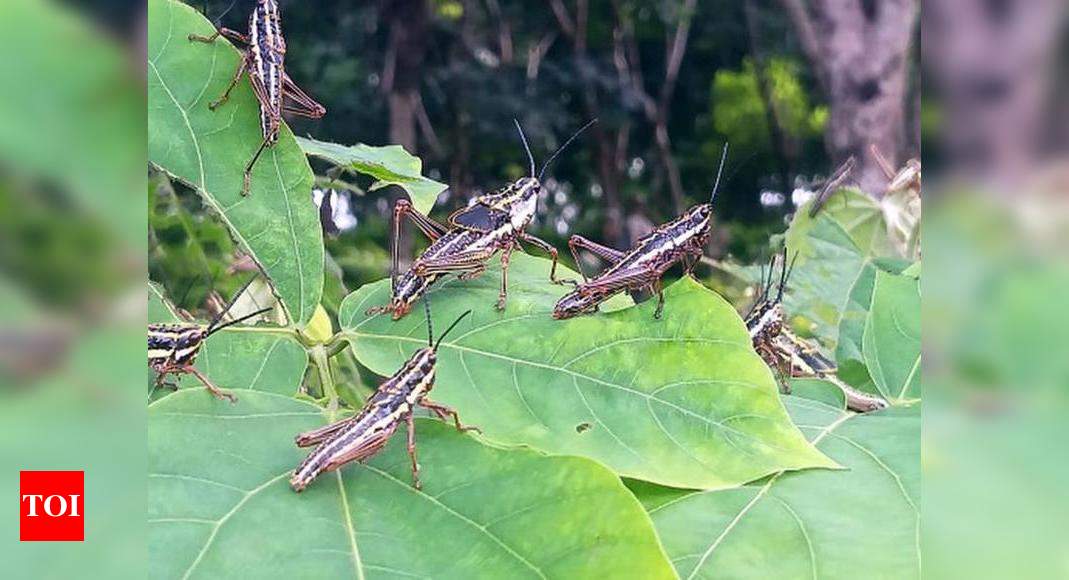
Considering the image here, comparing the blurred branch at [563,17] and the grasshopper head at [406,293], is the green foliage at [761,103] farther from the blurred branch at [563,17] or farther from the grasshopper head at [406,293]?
the grasshopper head at [406,293]

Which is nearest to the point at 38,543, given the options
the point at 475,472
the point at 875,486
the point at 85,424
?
the point at 85,424

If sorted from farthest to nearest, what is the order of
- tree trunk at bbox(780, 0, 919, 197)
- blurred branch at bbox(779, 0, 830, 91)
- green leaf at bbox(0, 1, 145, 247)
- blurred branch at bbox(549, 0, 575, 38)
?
blurred branch at bbox(549, 0, 575, 38)
blurred branch at bbox(779, 0, 830, 91)
tree trunk at bbox(780, 0, 919, 197)
green leaf at bbox(0, 1, 145, 247)

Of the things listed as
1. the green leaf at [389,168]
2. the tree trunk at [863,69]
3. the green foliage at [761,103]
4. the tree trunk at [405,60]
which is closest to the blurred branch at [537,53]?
the tree trunk at [405,60]

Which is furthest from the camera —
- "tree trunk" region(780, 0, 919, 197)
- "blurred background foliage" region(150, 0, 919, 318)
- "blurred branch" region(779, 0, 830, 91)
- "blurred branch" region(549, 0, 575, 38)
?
"blurred branch" region(549, 0, 575, 38)

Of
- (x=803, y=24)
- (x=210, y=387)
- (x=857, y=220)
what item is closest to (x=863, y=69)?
(x=803, y=24)

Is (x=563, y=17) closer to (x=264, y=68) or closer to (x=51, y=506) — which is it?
(x=264, y=68)

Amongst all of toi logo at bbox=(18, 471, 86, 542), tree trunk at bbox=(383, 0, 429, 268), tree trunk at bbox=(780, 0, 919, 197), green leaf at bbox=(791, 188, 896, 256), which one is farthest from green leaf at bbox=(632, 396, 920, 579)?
tree trunk at bbox=(383, 0, 429, 268)

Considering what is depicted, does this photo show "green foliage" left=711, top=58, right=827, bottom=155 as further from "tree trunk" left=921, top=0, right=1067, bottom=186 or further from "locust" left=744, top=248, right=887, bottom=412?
"tree trunk" left=921, top=0, right=1067, bottom=186
